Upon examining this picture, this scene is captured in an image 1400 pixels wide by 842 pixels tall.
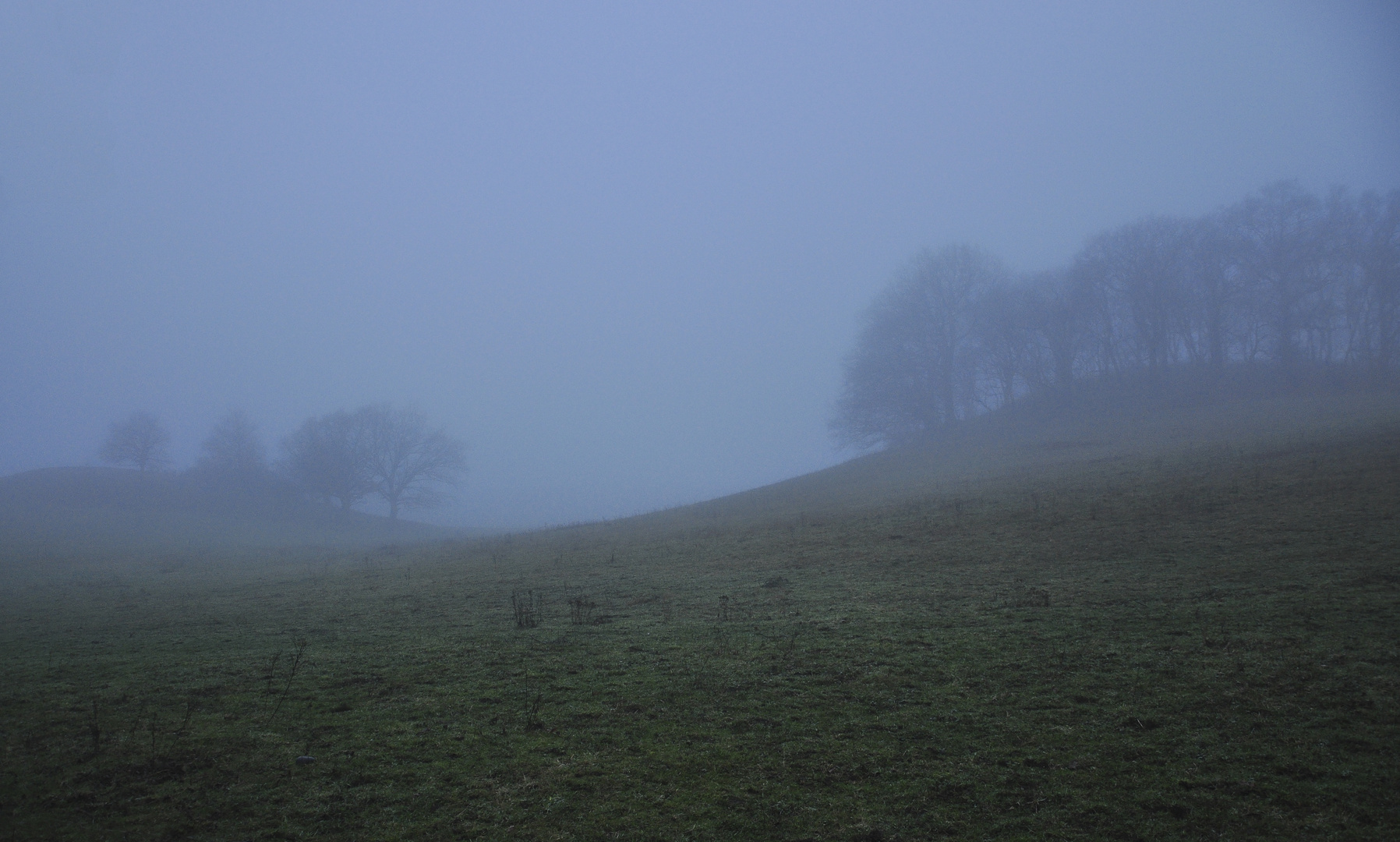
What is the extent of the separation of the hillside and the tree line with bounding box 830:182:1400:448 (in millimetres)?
44705

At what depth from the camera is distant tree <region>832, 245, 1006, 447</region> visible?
61531 mm

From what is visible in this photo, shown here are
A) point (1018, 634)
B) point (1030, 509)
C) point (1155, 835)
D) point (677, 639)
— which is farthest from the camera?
point (1030, 509)

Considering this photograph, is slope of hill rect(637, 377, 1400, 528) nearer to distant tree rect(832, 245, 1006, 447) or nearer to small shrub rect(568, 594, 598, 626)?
distant tree rect(832, 245, 1006, 447)

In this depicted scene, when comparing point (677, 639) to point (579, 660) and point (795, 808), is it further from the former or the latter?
point (795, 808)

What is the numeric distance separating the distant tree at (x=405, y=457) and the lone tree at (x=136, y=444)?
77.3ft

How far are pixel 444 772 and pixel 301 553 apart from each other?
130 feet

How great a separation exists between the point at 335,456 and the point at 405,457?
6876mm

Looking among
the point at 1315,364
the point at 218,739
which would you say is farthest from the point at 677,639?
the point at 1315,364

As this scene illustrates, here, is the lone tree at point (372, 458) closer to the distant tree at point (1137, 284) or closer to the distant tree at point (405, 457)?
the distant tree at point (405, 457)

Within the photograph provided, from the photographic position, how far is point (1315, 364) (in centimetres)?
5269

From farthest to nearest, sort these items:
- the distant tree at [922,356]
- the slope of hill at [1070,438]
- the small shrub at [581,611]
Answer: the distant tree at [922,356]
the slope of hill at [1070,438]
the small shrub at [581,611]

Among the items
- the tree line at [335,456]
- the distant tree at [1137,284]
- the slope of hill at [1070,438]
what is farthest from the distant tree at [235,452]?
the distant tree at [1137,284]

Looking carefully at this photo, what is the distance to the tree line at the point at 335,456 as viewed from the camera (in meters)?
72.8

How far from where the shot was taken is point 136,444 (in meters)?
75.8
